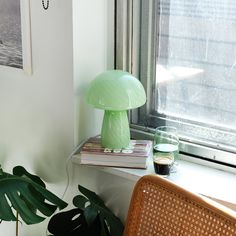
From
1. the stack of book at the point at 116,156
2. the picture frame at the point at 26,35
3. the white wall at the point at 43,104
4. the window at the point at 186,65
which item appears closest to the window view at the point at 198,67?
the window at the point at 186,65

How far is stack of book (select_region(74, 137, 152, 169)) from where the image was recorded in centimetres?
157

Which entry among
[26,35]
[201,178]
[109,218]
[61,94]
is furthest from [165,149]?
[26,35]

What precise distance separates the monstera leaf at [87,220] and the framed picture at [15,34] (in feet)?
1.69

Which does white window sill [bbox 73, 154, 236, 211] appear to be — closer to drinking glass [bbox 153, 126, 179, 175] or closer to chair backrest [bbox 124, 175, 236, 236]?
drinking glass [bbox 153, 126, 179, 175]

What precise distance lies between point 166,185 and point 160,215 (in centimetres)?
9

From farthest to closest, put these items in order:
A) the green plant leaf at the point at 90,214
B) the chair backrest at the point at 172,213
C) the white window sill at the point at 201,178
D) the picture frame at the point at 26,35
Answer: the picture frame at the point at 26,35 < the green plant leaf at the point at 90,214 < the white window sill at the point at 201,178 < the chair backrest at the point at 172,213

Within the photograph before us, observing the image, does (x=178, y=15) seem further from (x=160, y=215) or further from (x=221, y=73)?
(x=160, y=215)

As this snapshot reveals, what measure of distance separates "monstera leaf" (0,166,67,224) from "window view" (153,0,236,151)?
20.4 inches

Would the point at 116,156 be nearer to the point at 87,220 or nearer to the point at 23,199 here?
the point at 87,220

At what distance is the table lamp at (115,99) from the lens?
1491 millimetres

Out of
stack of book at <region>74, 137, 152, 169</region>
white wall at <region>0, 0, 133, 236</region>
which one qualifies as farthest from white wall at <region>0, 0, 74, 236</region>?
stack of book at <region>74, 137, 152, 169</region>

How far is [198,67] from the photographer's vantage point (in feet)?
5.28

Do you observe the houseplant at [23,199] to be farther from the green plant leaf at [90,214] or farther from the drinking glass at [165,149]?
the drinking glass at [165,149]

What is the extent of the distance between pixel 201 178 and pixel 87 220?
0.39 metres
